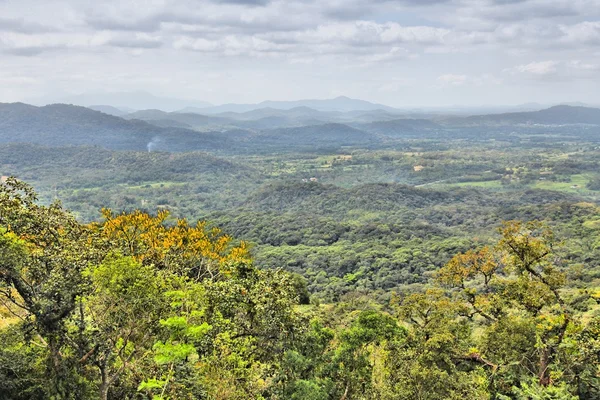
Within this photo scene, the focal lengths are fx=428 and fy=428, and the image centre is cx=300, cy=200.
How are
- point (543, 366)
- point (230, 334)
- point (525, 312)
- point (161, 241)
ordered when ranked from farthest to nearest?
point (161, 241), point (525, 312), point (543, 366), point (230, 334)

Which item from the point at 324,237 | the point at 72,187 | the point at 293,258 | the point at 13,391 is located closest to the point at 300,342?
the point at 13,391

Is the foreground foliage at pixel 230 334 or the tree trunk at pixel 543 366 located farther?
the tree trunk at pixel 543 366

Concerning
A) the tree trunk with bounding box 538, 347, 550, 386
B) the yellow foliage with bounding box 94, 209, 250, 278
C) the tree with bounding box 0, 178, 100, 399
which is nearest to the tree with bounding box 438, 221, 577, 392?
the tree trunk with bounding box 538, 347, 550, 386

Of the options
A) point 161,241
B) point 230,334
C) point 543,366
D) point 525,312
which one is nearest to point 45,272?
point 230,334

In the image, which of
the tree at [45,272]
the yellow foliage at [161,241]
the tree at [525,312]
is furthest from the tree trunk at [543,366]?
the tree at [45,272]

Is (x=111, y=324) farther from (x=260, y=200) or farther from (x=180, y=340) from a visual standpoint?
(x=260, y=200)

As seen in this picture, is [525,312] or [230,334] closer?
[230,334]

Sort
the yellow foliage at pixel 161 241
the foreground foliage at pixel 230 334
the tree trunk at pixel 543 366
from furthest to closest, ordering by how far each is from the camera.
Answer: the yellow foliage at pixel 161 241 < the tree trunk at pixel 543 366 < the foreground foliage at pixel 230 334

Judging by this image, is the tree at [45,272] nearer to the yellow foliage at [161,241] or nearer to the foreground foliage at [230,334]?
the foreground foliage at [230,334]

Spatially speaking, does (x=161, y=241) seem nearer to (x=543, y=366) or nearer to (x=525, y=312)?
(x=525, y=312)
